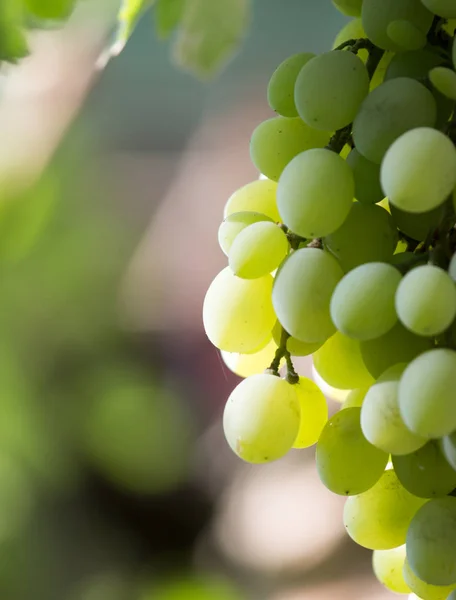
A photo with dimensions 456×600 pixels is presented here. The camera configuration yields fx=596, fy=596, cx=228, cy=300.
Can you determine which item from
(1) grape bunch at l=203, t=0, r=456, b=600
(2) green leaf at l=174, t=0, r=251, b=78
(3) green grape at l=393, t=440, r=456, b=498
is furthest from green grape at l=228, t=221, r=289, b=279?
(2) green leaf at l=174, t=0, r=251, b=78

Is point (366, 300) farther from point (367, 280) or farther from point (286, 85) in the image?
point (286, 85)

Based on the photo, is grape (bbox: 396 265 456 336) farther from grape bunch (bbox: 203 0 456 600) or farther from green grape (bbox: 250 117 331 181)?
green grape (bbox: 250 117 331 181)

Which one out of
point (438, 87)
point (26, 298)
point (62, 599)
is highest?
point (438, 87)

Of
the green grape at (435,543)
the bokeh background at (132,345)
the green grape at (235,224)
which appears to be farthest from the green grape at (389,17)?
the bokeh background at (132,345)

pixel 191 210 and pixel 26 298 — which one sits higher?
pixel 191 210

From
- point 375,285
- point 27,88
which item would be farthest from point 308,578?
point 27,88

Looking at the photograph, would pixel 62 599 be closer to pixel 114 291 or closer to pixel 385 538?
pixel 114 291
